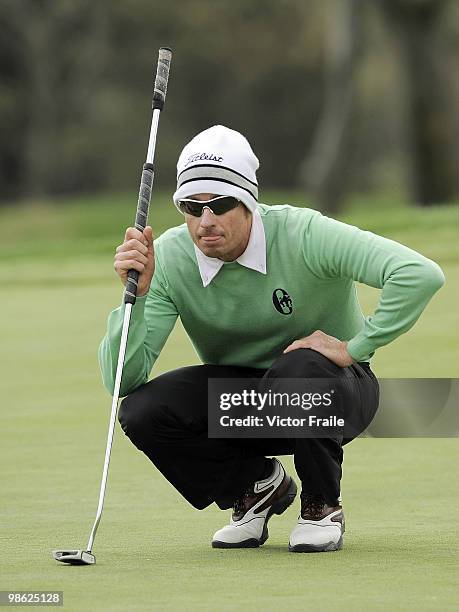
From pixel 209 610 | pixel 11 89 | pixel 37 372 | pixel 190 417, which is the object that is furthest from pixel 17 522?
pixel 11 89

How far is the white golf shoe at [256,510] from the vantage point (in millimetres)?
4641

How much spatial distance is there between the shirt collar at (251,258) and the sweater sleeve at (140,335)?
156mm

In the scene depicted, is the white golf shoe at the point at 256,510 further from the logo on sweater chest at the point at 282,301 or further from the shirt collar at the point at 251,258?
the shirt collar at the point at 251,258

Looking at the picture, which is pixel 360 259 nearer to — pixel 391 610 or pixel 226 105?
pixel 391 610

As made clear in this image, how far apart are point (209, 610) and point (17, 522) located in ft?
5.73

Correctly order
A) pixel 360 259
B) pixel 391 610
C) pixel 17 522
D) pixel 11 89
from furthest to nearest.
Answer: pixel 11 89, pixel 17 522, pixel 360 259, pixel 391 610

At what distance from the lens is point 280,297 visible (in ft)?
15.1

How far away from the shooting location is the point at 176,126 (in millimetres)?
43969

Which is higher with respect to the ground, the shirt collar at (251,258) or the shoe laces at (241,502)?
the shirt collar at (251,258)

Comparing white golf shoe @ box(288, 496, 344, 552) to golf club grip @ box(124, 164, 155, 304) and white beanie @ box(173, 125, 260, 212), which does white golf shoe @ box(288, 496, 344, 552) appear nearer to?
golf club grip @ box(124, 164, 155, 304)

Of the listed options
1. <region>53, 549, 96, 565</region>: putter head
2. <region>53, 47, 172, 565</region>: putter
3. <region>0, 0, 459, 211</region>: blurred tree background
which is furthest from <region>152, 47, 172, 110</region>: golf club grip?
<region>0, 0, 459, 211</region>: blurred tree background

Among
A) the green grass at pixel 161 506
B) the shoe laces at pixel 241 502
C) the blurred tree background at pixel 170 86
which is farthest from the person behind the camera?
the blurred tree background at pixel 170 86

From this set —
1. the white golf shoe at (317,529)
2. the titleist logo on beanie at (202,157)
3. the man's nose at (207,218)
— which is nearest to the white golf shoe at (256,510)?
the white golf shoe at (317,529)

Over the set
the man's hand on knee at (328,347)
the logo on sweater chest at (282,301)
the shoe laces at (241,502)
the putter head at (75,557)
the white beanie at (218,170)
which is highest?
the white beanie at (218,170)
